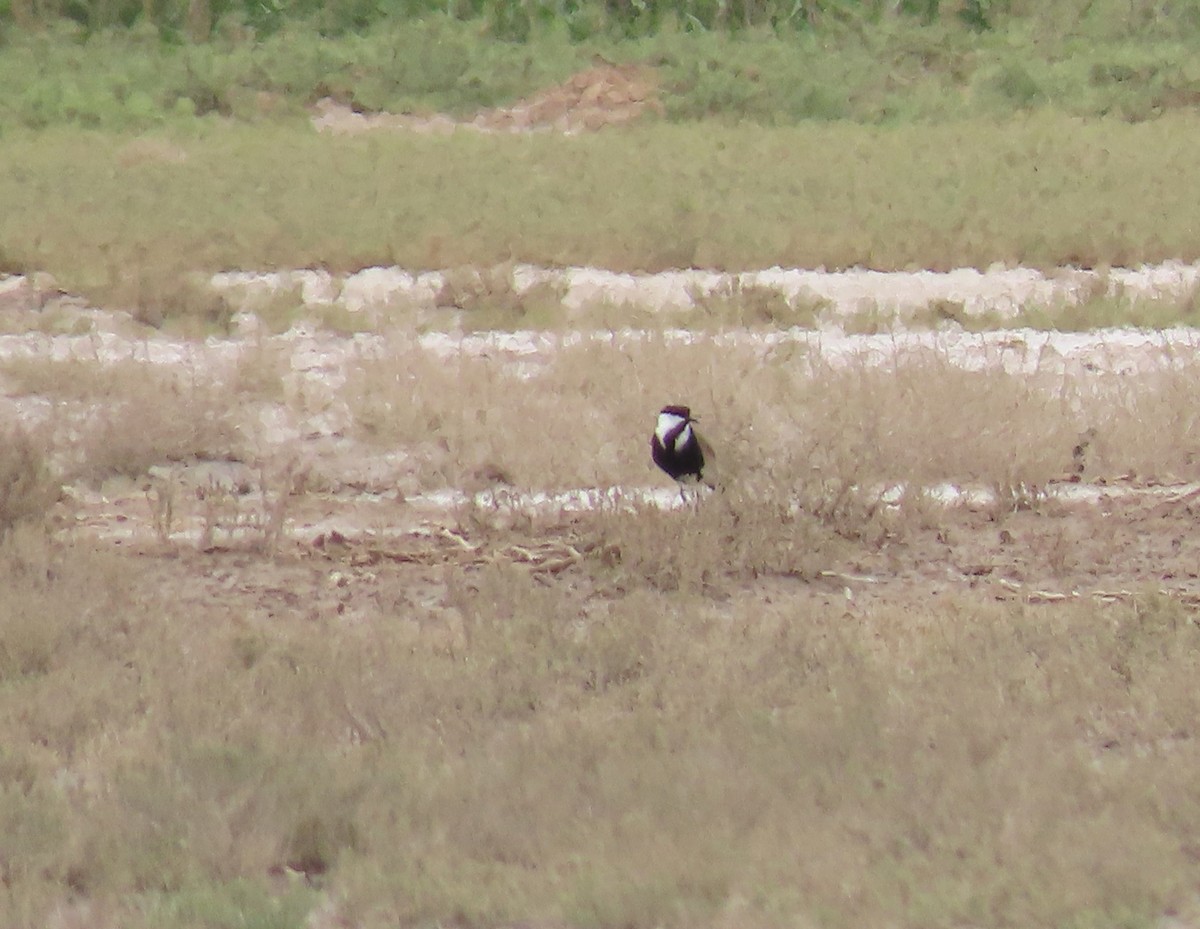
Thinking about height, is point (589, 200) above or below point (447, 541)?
below

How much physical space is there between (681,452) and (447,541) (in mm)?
1205

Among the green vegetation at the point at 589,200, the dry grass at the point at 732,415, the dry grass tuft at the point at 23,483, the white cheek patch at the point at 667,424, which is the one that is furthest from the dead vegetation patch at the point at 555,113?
the white cheek patch at the point at 667,424

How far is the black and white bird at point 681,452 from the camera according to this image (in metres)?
8.96

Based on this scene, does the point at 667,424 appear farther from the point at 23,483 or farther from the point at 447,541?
the point at 23,483

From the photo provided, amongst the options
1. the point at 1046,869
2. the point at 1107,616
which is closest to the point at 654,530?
the point at 1107,616

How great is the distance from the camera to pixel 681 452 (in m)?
8.95

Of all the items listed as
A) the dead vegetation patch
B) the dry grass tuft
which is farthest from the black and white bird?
the dead vegetation patch

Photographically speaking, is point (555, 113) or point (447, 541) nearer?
point (447, 541)

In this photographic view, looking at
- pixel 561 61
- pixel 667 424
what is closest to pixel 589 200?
pixel 561 61

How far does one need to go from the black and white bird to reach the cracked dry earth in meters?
0.23

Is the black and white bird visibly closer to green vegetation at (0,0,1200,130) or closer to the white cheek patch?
the white cheek patch

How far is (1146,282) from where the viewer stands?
54.1ft

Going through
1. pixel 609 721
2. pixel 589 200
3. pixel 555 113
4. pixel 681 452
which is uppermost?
pixel 609 721

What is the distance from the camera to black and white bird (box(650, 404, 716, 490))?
896cm
